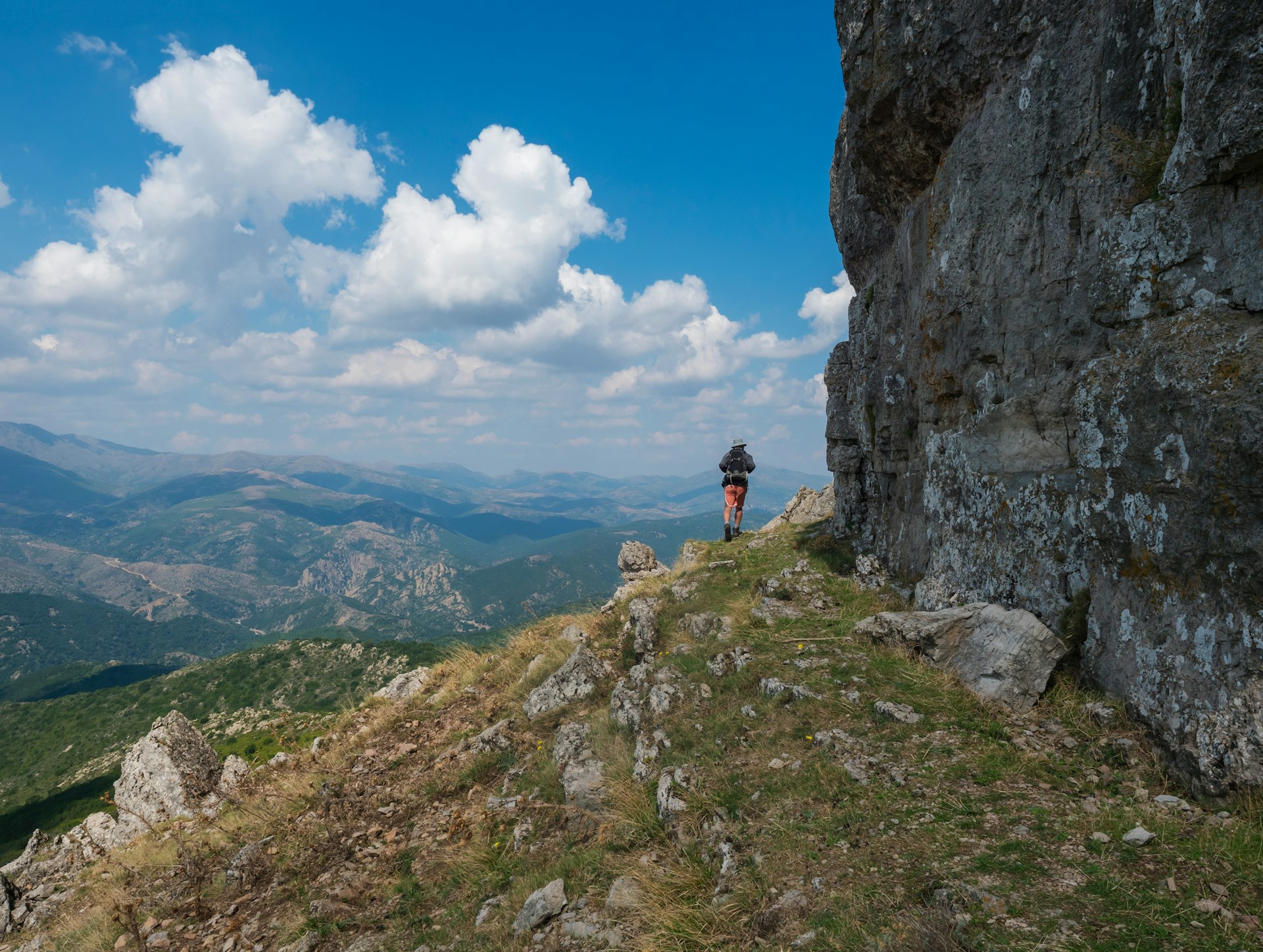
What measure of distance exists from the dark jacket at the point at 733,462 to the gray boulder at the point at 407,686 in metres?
12.0

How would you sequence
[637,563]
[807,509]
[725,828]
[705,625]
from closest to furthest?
[725,828] → [705,625] → [807,509] → [637,563]

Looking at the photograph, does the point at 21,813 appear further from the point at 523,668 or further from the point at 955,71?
the point at 955,71

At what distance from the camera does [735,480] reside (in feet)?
67.2

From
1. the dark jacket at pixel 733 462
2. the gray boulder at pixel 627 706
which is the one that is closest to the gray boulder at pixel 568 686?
the gray boulder at pixel 627 706

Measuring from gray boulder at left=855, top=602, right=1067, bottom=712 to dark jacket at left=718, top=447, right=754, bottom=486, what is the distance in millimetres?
11198

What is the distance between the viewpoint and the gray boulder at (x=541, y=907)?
239 inches

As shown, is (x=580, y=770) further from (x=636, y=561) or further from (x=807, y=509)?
(x=807, y=509)

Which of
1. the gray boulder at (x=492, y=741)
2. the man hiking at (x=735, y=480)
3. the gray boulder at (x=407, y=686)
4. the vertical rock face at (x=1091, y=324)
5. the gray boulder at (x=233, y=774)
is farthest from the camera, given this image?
the man hiking at (x=735, y=480)

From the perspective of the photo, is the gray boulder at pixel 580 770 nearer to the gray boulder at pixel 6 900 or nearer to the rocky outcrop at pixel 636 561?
the gray boulder at pixel 6 900

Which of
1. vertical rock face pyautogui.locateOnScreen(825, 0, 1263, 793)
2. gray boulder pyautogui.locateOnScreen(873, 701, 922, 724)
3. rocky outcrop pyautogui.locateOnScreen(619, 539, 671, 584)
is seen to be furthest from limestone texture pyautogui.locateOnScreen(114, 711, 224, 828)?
vertical rock face pyautogui.locateOnScreen(825, 0, 1263, 793)

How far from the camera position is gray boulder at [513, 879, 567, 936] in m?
6.07

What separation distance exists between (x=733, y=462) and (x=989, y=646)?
1331 cm

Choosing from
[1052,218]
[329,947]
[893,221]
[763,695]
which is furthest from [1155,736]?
[893,221]

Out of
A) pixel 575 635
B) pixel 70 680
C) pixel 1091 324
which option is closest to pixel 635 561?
pixel 575 635
